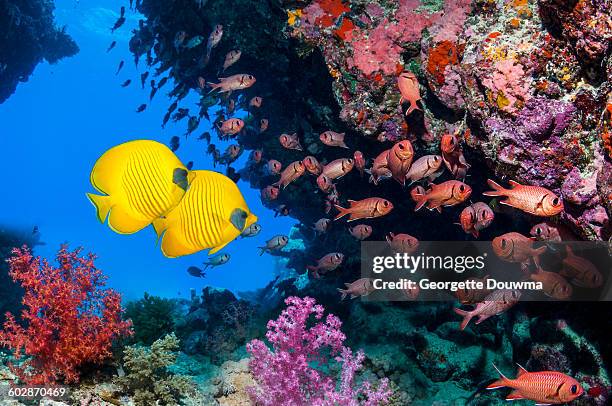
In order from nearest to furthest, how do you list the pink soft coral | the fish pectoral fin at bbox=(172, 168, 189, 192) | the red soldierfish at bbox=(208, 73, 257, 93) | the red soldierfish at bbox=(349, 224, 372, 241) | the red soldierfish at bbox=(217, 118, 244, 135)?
the fish pectoral fin at bbox=(172, 168, 189, 192) → the pink soft coral → the red soldierfish at bbox=(349, 224, 372, 241) → the red soldierfish at bbox=(208, 73, 257, 93) → the red soldierfish at bbox=(217, 118, 244, 135)

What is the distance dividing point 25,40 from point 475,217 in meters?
18.6

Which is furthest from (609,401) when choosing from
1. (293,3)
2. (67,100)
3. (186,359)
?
(67,100)

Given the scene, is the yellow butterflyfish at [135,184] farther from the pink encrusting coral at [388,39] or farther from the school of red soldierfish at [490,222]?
the pink encrusting coral at [388,39]

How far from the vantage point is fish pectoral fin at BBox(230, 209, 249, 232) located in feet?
5.77

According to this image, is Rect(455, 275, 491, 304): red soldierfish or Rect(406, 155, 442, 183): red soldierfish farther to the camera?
Rect(455, 275, 491, 304): red soldierfish

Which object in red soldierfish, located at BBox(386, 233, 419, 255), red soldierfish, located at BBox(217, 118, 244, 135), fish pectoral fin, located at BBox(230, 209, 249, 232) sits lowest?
fish pectoral fin, located at BBox(230, 209, 249, 232)

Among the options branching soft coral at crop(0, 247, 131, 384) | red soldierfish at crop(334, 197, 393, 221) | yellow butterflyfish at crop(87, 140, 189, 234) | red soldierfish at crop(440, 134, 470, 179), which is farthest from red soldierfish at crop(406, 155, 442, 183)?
branching soft coral at crop(0, 247, 131, 384)

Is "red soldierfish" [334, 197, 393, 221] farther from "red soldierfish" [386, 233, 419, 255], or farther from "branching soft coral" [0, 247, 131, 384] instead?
"branching soft coral" [0, 247, 131, 384]

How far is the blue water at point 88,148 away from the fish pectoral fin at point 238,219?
48736 millimetres

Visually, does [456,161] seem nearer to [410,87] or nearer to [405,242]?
[410,87]

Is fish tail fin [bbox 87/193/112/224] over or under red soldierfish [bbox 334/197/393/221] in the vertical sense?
under

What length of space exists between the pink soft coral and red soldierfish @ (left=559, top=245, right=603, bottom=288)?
1.61m

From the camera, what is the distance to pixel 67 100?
299 ft

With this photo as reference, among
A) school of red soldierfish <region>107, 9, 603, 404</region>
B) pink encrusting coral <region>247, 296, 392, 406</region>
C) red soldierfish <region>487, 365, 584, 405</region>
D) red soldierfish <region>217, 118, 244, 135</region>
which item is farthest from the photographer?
red soldierfish <region>217, 118, 244, 135</region>
